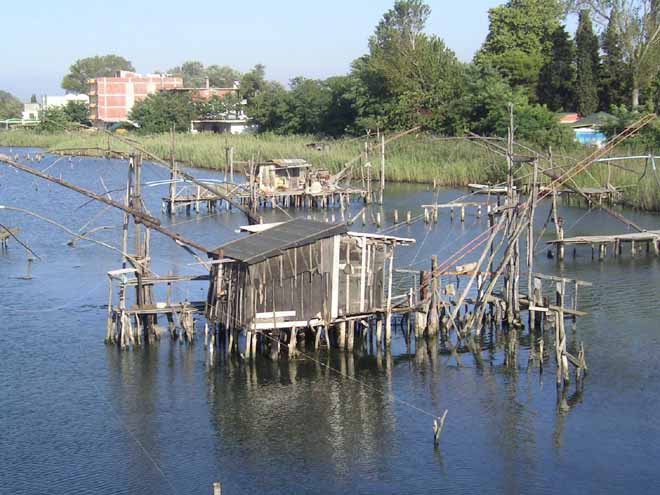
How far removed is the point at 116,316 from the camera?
25.9 m

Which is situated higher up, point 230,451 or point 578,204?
point 578,204

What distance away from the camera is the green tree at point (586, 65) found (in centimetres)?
6831

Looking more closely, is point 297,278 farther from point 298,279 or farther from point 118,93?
point 118,93

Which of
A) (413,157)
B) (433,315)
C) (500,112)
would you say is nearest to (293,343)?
(433,315)

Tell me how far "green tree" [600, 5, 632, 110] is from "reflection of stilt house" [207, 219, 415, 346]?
156 ft

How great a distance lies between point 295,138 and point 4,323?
5241 cm

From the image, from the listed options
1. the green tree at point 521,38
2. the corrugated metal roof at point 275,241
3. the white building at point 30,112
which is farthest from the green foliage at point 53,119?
the corrugated metal roof at point 275,241

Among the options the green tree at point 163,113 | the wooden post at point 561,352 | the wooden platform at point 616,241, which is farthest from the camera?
the green tree at point 163,113

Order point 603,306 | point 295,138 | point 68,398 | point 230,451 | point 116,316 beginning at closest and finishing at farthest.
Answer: point 230,451
point 68,398
point 116,316
point 603,306
point 295,138

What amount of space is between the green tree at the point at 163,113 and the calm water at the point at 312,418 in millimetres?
64461

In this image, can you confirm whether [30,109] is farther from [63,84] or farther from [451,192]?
[451,192]

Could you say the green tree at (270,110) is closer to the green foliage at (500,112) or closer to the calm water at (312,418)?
the green foliage at (500,112)

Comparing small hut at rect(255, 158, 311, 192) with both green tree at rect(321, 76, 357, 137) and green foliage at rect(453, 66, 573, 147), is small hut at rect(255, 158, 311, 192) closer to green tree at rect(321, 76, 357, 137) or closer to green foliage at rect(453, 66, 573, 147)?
green foliage at rect(453, 66, 573, 147)

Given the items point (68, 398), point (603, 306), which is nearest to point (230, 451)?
point (68, 398)
